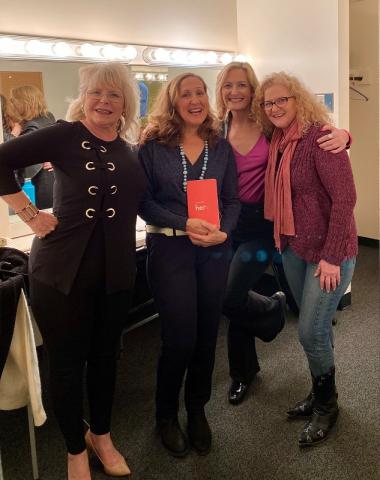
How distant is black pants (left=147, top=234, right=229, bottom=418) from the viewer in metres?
1.63

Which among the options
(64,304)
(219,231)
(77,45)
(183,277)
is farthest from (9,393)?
(77,45)

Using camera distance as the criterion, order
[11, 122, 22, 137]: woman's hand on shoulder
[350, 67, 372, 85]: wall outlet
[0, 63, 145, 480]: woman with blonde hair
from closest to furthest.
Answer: [0, 63, 145, 480]: woman with blonde hair
[11, 122, 22, 137]: woman's hand on shoulder
[350, 67, 372, 85]: wall outlet

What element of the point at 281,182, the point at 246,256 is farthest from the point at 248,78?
the point at 246,256

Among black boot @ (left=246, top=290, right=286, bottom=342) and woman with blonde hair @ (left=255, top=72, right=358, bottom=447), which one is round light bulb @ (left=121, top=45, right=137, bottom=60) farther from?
black boot @ (left=246, top=290, right=286, bottom=342)

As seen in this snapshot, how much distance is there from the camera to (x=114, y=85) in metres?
1.46

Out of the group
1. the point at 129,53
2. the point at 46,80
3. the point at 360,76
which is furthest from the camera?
the point at 360,76

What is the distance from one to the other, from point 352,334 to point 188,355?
4.62 ft

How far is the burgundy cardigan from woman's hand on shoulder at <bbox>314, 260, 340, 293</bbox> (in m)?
0.02

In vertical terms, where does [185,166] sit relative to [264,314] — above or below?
above

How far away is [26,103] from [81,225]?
1.20 metres

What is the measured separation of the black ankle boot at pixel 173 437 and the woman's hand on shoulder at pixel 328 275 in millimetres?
793

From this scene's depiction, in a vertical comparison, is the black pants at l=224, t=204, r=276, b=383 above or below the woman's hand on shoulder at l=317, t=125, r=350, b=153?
below

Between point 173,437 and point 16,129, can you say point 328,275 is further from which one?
point 16,129

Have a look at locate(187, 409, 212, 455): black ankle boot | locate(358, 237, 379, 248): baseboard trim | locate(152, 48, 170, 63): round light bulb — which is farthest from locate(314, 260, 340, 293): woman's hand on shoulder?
locate(358, 237, 379, 248): baseboard trim
